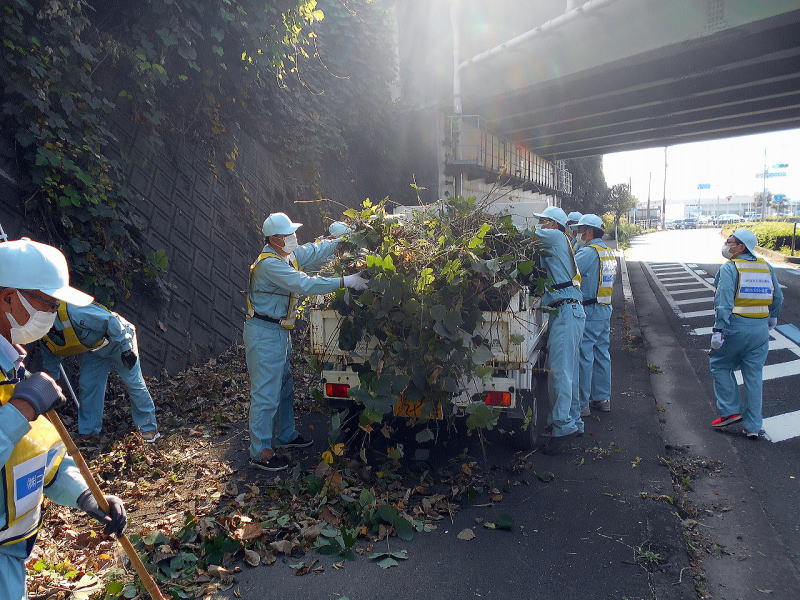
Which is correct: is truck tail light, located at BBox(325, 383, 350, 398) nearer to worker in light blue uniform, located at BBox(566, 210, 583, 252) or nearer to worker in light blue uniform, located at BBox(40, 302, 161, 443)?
worker in light blue uniform, located at BBox(40, 302, 161, 443)

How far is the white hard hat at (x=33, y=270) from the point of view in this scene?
2.02m

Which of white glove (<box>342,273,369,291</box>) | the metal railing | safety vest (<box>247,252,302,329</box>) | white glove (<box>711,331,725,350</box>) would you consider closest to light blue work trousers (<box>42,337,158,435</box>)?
safety vest (<box>247,252,302,329</box>)

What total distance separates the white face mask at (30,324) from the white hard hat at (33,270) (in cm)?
9

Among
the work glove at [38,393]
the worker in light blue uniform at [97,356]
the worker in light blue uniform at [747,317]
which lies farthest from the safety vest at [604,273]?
the work glove at [38,393]

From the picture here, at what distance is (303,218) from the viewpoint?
11945 millimetres

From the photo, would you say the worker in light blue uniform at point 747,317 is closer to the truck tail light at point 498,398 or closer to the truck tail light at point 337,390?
the truck tail light at point 498,398

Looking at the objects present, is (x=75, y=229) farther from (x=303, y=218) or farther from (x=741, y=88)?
(x=741, y=88)

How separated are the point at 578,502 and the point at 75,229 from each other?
5.83 m

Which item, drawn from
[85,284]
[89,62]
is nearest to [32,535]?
[85,284]

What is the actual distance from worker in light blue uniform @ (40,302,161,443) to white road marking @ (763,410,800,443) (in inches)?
234

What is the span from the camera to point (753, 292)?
5.73 m

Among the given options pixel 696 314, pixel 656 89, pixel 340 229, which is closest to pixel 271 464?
pixel 340 229

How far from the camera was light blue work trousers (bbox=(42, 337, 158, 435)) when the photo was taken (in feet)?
18.1

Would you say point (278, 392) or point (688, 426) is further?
point (688, 426)
